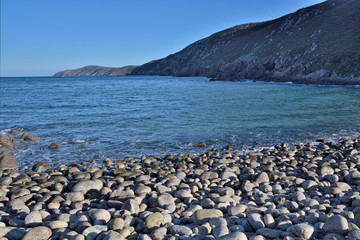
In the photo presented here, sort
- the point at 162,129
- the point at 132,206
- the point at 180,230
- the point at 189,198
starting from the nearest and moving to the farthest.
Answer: the point at 180,230, the point at 132,206, the point at 189,198, the point at 162,129

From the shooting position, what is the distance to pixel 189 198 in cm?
632

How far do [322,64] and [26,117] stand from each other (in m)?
58.3

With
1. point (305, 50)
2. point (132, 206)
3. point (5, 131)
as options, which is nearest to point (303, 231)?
point (132, 206)

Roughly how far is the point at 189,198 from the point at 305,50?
241ft

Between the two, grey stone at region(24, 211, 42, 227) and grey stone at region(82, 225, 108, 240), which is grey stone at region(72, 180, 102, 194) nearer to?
grey stone at region(24, 211, 42, 227)

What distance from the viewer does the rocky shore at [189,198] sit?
4.62m

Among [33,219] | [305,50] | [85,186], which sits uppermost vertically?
[305,50]

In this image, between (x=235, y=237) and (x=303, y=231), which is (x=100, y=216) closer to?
(x=235, y=237)

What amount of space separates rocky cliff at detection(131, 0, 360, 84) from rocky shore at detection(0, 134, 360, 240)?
49.2 metres

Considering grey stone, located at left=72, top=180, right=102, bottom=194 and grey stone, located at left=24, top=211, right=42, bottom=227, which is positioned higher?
grey stone, located at left=24, top=211, right=42, bottom=227

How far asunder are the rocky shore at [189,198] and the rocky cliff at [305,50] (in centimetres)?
4918

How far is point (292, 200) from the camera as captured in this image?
623cm

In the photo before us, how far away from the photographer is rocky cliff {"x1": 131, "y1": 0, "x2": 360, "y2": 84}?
55500 millimetres

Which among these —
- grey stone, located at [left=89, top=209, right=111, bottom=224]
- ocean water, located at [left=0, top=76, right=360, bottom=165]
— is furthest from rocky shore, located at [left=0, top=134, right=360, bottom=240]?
ocean water, located at [left=0, top=76, right=360, bottom=165]
